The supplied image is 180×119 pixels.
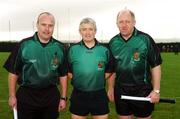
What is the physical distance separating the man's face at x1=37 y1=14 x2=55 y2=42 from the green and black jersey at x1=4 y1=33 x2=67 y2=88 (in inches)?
6.4

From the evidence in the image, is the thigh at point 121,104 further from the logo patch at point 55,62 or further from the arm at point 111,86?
the logo patch at point 55,62

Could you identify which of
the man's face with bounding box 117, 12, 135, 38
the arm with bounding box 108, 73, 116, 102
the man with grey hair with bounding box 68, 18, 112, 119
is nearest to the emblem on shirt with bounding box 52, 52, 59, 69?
the man with grey hair with bounding box 68, 18, 112, 119

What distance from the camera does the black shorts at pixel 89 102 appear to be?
8.95m

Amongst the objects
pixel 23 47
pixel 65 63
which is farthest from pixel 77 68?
pixel 23 47

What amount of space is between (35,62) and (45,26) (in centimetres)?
62

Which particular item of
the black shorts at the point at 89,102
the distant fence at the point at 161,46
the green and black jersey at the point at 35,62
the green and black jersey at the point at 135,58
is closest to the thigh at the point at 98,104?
the black shorts at the point at 89,102

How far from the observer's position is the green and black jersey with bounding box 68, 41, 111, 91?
8820 millimetres

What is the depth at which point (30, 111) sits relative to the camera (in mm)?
8977

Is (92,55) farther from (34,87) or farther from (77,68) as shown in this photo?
(34,87)

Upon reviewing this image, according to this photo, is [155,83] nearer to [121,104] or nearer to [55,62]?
[121,104]

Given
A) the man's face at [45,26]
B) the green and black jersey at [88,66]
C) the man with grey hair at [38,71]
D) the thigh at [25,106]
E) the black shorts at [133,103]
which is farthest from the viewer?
the black shorts at [133,103]

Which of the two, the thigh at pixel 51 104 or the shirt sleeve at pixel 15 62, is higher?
the shirt sleeve at pixel 15 62

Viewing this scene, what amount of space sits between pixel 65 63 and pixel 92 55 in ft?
1.73

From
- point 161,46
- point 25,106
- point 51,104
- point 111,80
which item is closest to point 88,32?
point 111,80
